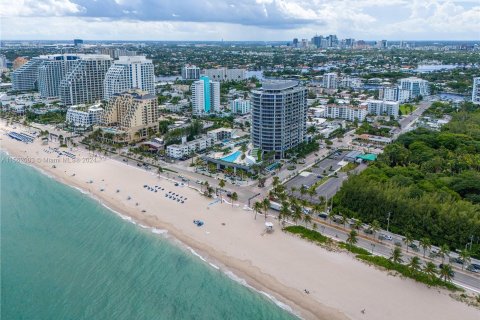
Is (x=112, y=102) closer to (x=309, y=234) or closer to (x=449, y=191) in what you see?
(x=309, y=234)

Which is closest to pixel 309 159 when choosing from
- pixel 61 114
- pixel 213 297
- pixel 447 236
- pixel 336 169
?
pixel 336 169

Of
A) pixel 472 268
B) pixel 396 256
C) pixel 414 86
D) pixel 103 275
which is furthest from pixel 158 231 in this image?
pixel 414 86

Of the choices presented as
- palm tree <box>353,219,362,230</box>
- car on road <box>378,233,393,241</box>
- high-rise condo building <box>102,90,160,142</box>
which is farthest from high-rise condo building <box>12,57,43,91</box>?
car on road <box>378,233,393,241</box>

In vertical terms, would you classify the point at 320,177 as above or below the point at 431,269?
above

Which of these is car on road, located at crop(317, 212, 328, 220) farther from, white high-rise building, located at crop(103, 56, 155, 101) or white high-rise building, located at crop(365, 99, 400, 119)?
white high-rise building, located at crop(103, 56, 155, 101)

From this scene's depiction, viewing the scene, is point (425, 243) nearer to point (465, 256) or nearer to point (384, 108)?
point (465, 256)
